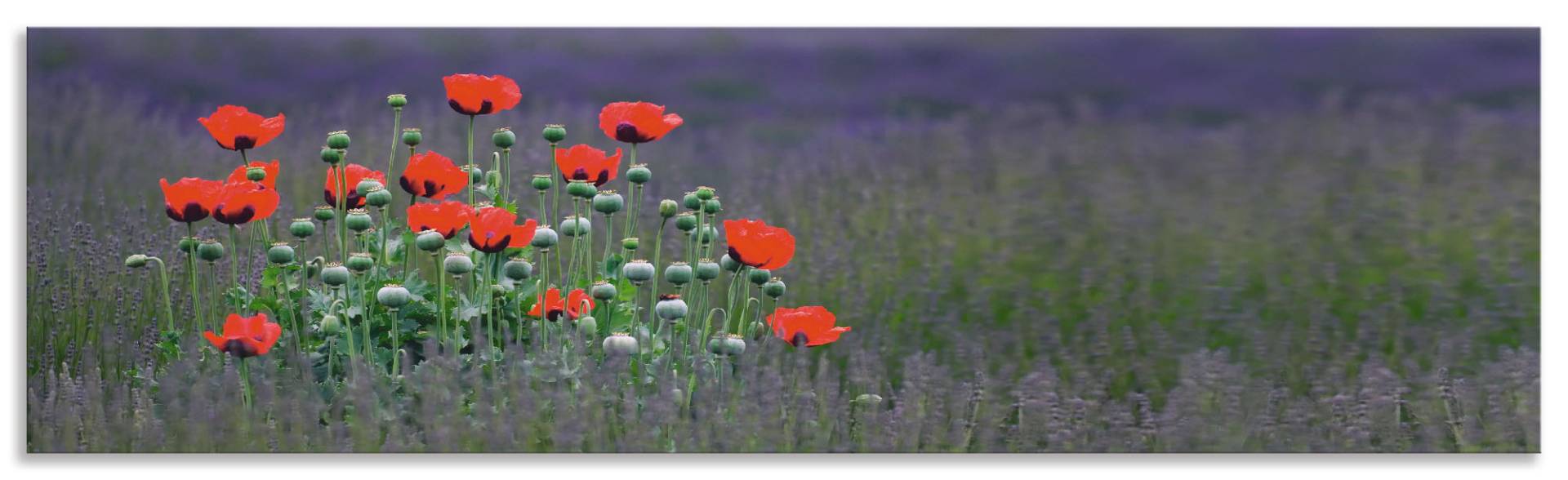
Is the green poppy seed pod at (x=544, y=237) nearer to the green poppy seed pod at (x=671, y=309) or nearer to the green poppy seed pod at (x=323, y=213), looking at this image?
the green poppy seed pod at (x=671, y=309)

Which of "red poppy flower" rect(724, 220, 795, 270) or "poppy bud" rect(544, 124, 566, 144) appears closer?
"red poppy flower" rect(724, 220, 795, 270)

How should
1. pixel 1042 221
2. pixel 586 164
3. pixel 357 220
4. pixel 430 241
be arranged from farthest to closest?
pixel 1042 221 → pixel 586 164 → pixel 357 220 → pixel 430 241

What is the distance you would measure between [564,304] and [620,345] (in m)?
0.17

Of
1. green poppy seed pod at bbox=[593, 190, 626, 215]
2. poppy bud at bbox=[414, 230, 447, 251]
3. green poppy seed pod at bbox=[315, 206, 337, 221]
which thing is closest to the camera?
poppy bud at bbox=[414, 230, 447, 251]

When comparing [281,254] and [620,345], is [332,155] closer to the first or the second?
[281,254]

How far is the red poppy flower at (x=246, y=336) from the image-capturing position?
7.91 feet

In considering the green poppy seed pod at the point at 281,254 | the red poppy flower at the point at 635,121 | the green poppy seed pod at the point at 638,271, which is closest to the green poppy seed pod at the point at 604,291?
the green poppy seed pod at the point at 638,271

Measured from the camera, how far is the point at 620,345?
2.44 meters

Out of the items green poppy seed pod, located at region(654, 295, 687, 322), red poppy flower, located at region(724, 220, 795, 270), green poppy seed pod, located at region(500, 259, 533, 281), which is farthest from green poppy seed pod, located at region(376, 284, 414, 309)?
red poppy flower, located at region(724, 220, 795, 270)

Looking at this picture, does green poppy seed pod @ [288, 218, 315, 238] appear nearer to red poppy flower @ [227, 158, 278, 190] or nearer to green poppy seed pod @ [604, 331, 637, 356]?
red poppy flower @ [227, 158, 278, 190]

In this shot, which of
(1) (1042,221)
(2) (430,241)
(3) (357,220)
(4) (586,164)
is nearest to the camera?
(2) (430,241)

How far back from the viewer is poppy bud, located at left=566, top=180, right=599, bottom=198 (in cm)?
247

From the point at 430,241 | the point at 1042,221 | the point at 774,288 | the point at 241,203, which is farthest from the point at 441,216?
the point at 1042,221

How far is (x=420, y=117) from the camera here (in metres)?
3.00
